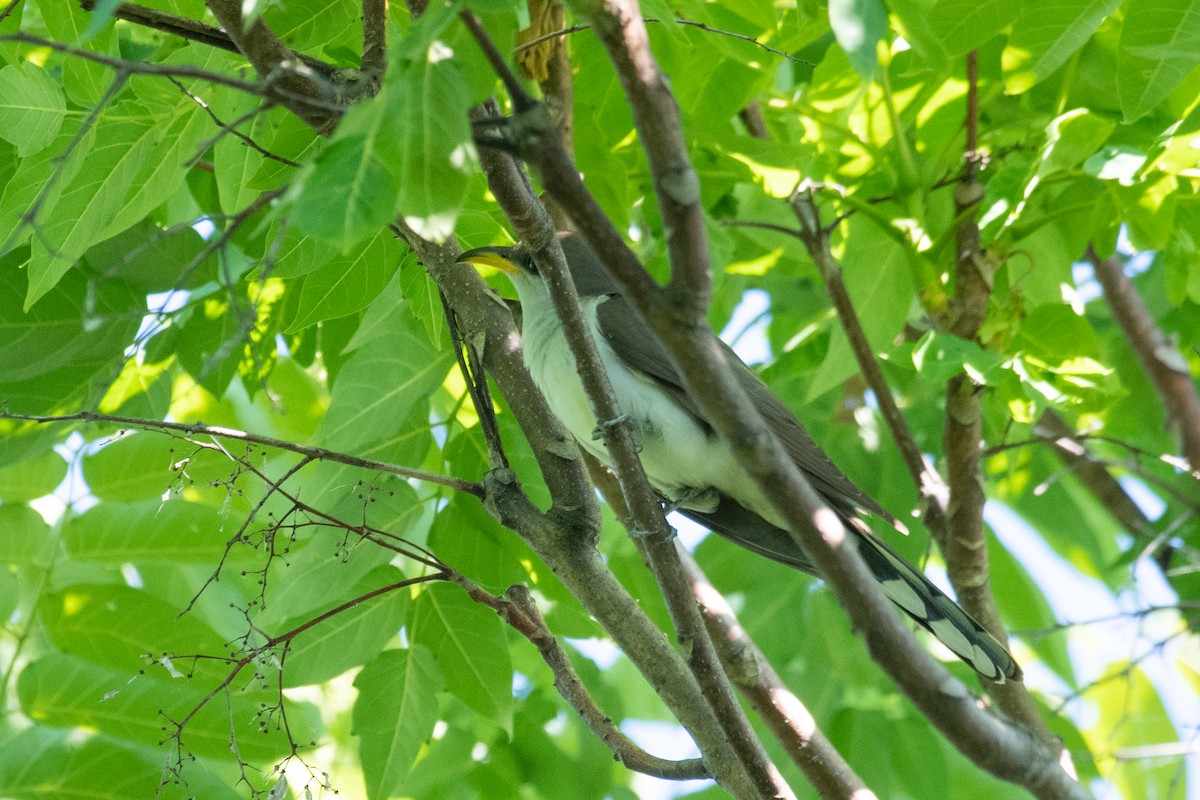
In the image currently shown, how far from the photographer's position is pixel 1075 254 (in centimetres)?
360

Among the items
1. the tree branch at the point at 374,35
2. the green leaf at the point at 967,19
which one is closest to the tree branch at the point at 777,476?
the tree branch at the point at 374,35

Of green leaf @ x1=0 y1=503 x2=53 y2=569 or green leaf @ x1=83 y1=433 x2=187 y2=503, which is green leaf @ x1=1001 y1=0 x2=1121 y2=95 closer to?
green leaf @ x1=83 y1=433 x2=187 y2=503

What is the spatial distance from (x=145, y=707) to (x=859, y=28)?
2237 millimetres

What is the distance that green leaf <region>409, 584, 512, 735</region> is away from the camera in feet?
9.42

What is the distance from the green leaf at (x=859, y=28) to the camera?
1.47 meters

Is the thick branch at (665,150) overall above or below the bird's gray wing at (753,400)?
below

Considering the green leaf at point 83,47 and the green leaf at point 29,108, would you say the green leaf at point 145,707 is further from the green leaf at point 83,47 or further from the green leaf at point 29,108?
the green leaf at point 83,47

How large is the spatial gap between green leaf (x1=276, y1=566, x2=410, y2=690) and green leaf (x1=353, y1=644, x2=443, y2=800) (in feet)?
0.12

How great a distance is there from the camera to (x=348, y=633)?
2.88 metres

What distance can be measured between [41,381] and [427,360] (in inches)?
42.2

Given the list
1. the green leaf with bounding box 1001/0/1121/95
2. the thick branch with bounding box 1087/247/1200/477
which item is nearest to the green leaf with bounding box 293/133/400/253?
the green leaf with bounding box 1001/0/1121/95

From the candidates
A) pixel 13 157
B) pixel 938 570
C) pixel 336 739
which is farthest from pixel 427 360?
pixel 938 570

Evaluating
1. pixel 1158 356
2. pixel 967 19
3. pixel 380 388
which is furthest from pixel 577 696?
pixel 1158 356

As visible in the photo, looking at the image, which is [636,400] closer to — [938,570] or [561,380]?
[561,380]
